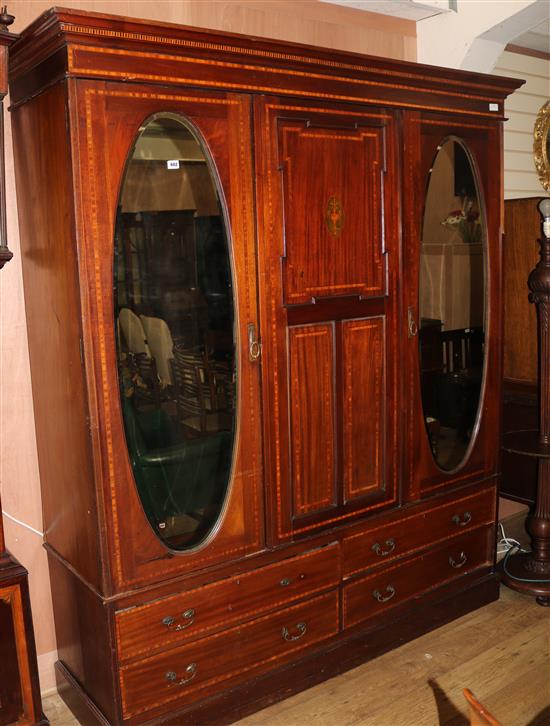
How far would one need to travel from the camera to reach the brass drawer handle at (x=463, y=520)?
2.81 meters

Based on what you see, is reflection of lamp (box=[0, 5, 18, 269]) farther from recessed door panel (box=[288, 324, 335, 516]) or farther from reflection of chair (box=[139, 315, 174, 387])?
recessed door panel (box=[288, 324, 335, 516])

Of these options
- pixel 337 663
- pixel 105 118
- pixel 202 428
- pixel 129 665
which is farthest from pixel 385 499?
pixel 105 118

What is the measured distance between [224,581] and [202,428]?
0.47 meters

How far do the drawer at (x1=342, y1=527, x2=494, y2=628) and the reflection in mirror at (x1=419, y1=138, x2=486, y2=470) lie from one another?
1.16ft

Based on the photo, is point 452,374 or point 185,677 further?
point 452,374

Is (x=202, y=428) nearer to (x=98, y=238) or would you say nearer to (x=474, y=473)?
(x=98, y=238)

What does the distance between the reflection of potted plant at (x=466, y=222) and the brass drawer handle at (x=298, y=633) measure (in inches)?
58.2

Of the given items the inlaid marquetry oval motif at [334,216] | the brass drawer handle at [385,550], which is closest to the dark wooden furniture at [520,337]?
the brass drawer handle at [385,550]

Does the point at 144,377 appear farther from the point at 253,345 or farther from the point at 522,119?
the point at 522,119

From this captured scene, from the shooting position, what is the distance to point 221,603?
2172mm

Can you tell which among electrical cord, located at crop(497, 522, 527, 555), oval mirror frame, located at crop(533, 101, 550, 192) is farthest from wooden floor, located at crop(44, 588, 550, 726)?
oval mirror frame, located at crop(533, 101, 550, 192)

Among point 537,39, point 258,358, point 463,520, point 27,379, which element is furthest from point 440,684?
point 537,39

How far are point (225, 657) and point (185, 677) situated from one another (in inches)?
5.5

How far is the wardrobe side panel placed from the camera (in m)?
1.89
